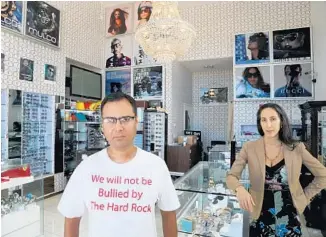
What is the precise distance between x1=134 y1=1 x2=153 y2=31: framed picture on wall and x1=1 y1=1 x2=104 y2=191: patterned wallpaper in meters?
1.05

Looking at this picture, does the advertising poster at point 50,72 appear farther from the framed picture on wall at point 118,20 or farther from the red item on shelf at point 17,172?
the red item on shelf at point 17,172

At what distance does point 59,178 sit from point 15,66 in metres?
2.58

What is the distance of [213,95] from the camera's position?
8.04 m

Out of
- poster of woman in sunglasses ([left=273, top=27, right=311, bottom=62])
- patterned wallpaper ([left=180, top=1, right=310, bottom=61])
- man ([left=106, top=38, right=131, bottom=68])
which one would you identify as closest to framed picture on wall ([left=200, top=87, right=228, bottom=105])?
patterned wallpaper ([left=180, top=1, right=310, bottom=61])

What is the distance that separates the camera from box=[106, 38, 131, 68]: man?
6.88 meters

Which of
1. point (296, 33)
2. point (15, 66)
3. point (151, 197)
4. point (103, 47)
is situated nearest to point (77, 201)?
point (151, 197)

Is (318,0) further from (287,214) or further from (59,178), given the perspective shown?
(59,178)

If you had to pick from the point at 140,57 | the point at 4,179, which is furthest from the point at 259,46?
the point at 4,179

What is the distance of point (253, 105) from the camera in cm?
605

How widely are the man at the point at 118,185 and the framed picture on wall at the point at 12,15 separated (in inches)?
179

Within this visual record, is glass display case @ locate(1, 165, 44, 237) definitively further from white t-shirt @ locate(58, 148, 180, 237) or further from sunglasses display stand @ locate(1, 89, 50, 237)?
white t-shirt @ locate(58, 148, 180, 237)

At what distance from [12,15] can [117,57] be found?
114 inches

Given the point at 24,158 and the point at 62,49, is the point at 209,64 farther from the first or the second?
the point at 24,158

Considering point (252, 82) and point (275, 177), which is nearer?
point (275, 177)
